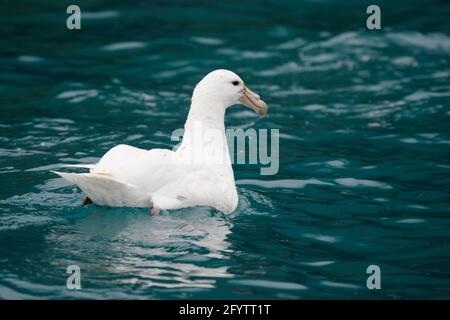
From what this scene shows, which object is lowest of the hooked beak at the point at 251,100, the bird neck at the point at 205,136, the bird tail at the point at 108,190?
the bird tail at the point at 108,190

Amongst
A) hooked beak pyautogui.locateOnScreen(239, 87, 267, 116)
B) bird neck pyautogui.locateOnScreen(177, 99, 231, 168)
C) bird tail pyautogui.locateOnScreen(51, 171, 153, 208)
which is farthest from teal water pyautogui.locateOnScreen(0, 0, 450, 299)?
hooked beak pyautogui.locateOnScreen(239, 87, 267, 116)

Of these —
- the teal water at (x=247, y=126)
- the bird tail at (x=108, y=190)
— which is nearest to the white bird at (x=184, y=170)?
the bird tail at (x=108, y=190)

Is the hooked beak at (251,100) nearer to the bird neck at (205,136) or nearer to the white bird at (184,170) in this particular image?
the white bird at (184,170)

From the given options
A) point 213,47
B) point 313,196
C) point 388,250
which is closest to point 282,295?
point 388,250

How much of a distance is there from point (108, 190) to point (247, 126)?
4528mm

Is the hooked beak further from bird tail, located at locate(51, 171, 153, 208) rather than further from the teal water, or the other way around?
bird tail, located at locate(51, 171, 153, 208)

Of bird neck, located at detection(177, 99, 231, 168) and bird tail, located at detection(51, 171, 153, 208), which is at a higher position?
bird neck, located at detection(177, 99, 231, 168)

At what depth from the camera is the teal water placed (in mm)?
7152

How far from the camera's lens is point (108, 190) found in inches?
301

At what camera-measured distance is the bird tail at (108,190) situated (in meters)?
7.47

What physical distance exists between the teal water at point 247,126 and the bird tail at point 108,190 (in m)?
0.15

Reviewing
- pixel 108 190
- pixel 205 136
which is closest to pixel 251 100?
pixel 205 136

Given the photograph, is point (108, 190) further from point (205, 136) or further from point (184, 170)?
point (205, 136)

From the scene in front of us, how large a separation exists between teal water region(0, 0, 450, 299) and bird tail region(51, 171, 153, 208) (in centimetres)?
15
